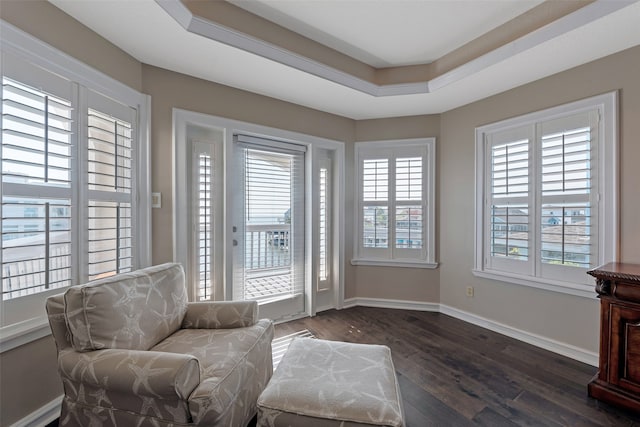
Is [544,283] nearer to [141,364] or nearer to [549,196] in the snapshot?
[549,196]

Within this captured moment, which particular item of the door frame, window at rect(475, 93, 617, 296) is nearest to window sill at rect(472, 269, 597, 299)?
window at rect(475, 93, 617, 296)

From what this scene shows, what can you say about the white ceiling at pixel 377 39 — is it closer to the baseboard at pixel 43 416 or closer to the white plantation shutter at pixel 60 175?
the white plantation shutter at pixel 60 175

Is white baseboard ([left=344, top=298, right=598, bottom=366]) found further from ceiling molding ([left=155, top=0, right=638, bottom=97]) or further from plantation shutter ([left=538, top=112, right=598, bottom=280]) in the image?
ceiling molding ([left=155, top=0, right=638, bottom=97])

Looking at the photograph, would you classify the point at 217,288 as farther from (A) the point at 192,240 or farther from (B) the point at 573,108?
(B) the point at 573,108

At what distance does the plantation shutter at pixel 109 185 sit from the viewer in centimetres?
196

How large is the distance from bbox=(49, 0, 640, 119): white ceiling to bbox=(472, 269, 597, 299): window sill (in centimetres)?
183

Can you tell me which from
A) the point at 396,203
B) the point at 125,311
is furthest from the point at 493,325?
the point at 125,311

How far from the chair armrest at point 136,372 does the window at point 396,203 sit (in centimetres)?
269

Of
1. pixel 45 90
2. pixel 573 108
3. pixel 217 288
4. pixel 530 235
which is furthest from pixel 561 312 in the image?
pixel 45 90

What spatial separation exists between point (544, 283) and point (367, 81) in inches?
98.1

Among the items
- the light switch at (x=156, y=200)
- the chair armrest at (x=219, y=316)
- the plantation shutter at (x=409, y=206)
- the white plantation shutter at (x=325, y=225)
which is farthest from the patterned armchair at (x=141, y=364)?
the plantation shutter at (x=409, y=206)

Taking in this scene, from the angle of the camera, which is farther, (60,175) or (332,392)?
(60,175)

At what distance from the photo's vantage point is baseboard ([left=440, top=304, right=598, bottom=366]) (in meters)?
2.37

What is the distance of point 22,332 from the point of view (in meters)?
1.53
